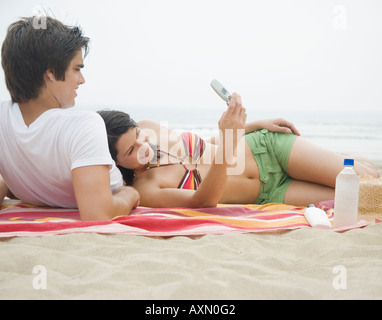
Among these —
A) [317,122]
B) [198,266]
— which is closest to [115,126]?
[198,266]

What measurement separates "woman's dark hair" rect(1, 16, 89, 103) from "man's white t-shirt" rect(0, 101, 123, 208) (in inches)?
6.0

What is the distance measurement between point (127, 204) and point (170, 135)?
804mm

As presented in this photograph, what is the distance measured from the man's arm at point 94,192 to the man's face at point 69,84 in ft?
1.38

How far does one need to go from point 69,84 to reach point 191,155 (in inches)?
40.4

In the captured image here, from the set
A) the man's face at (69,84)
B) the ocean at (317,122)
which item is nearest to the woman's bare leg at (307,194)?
the man's face at (69,84)

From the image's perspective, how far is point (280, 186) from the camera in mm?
2787

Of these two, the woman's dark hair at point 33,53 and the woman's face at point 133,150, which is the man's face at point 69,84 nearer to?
the woman's dark hair at point 33,53

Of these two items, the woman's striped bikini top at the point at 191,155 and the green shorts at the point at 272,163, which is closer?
the woman's striped bikini top at the point at 191,155

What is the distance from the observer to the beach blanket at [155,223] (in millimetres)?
1786

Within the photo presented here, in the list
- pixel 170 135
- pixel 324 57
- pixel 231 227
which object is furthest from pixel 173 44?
pixel 231 227

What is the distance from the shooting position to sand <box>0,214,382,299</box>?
46.3 inches

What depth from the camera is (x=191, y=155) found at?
2.77 metres

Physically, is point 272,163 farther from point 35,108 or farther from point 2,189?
point 2,189
